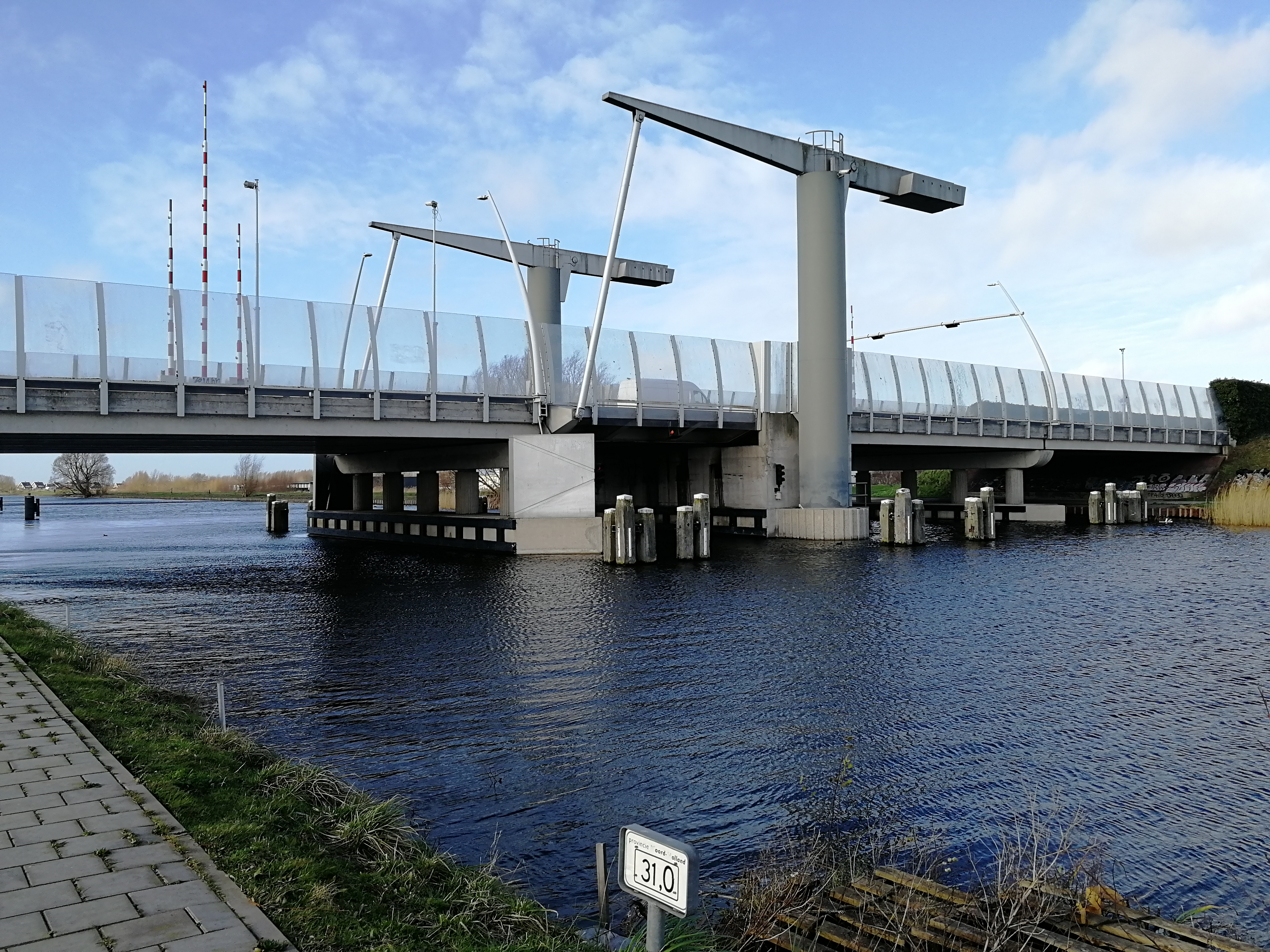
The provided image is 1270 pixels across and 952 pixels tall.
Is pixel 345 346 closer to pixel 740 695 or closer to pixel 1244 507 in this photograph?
pixel 740 695

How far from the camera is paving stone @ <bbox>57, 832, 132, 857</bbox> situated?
5148 millimetres

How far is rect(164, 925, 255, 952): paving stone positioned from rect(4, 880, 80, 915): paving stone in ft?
2.78

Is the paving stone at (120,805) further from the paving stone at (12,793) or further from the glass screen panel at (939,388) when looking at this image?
the glass screen panel at (939,388)

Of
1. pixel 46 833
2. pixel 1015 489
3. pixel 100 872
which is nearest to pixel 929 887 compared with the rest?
pixel 100 872

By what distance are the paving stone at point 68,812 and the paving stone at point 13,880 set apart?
72 cm

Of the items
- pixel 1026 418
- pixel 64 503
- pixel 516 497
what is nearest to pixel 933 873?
pixel 516 497

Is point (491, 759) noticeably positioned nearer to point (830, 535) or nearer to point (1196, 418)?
point (830, 535)

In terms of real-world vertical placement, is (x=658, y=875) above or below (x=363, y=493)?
below

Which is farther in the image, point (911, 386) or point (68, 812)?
point (911, 386)

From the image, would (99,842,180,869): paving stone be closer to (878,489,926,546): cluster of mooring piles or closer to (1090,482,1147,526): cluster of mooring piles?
(878,489,926,546): cluster of mooring piles

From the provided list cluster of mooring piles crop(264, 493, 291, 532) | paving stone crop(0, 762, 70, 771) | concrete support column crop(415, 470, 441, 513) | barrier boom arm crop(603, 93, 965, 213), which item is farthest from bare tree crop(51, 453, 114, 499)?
paving stone crop(0, 762, 70, 771)

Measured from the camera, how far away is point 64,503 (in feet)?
396

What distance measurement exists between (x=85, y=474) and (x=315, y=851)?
16465cm

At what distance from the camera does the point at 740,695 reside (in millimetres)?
11711
